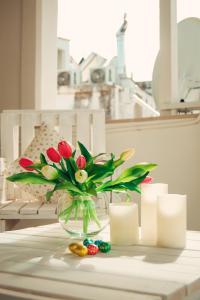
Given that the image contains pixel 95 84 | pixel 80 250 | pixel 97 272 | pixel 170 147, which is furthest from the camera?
pixel 95 84

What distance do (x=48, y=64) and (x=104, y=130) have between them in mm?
767

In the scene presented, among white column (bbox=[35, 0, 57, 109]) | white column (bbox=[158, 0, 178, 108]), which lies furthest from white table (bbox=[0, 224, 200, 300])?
white column (bbox=[35, 0, 57, 109])

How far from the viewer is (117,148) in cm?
263

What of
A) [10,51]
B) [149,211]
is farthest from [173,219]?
[10,51]

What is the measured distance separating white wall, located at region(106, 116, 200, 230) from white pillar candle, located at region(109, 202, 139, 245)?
124 cm

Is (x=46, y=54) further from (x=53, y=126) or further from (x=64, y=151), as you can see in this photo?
(x=64, y=151)

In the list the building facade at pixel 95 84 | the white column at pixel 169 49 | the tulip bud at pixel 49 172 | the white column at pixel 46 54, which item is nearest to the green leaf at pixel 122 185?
the tulip bud at pixel 49 172

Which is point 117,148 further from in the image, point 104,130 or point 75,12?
point 75,12

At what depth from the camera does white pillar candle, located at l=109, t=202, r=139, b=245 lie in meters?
1.12

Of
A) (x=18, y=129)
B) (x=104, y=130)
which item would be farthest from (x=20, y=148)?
(x=104, y=130)

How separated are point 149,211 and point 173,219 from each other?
0.10m

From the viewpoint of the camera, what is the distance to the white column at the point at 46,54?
286 centimetres

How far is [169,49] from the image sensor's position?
2.55 metres

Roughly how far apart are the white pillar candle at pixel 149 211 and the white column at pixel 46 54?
1.81m
